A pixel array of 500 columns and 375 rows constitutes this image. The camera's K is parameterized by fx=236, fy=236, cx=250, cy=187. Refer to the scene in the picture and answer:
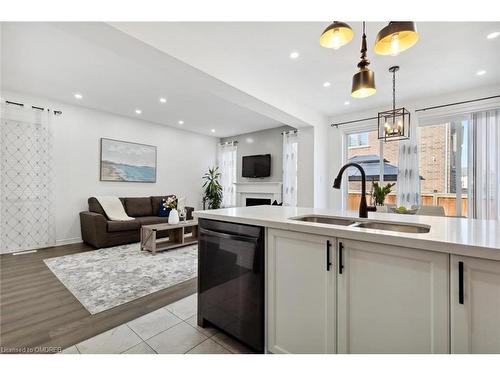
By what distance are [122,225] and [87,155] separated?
1.76 meters

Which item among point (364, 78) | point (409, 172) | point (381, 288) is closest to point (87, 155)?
point (364, 78)

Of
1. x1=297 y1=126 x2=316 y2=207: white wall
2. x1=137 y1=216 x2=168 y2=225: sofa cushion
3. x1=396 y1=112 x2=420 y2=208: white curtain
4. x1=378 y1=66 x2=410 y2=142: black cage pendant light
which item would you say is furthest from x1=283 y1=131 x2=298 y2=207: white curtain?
x1=137 y1=216 x2=168 y2=225: sofa cushion

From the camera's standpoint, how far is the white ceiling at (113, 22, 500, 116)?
2.38 metres

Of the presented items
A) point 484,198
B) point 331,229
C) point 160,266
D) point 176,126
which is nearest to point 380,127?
point 484,198

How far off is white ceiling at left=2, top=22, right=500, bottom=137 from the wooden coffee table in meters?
2.33

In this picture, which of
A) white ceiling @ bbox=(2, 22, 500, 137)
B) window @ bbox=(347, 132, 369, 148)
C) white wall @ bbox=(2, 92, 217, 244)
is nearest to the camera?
white ceiling @ bbox=(2, 22, 500, 137)

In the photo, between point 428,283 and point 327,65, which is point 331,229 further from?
point 327,65

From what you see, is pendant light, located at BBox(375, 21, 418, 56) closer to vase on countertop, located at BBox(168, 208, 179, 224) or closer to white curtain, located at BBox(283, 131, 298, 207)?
vase on countertop, located at BBox(168, 208, 179, 224)

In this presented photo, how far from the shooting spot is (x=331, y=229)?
3.92 ft

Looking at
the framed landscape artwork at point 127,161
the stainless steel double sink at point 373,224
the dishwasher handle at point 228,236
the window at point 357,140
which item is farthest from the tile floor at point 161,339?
the window at point 357,140

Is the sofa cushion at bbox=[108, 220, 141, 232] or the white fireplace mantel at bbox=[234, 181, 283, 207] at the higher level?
the white fireplace mantel at bbox=[234, 181, 283, 207]

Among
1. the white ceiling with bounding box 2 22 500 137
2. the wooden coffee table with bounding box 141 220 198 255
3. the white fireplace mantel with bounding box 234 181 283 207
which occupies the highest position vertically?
the white ceiling with bounding box 2 22 500 137

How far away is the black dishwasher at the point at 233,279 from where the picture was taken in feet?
4.90

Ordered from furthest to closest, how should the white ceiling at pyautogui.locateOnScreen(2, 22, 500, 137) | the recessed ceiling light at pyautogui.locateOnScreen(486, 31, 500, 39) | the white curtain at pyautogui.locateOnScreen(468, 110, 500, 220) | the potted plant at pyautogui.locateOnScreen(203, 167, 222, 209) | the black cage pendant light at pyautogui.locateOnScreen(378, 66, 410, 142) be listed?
1. the potted plant at pyautogui.locateOnScreen(203, 167, 222, 209)
2. the white curtain at pyautogui.locateOnScreen(468, 110, 500, 220)
3. the black cage pendant light at pyautogui.locateOnScreen(378, 66, 410, 142)
4. the recessed ceiling light at pyautogui.locateOnScreen(486, 31, 500, 39)
5. the white ceiling at pyautogui.locateOnScreen(2, 22, 500, 137)
